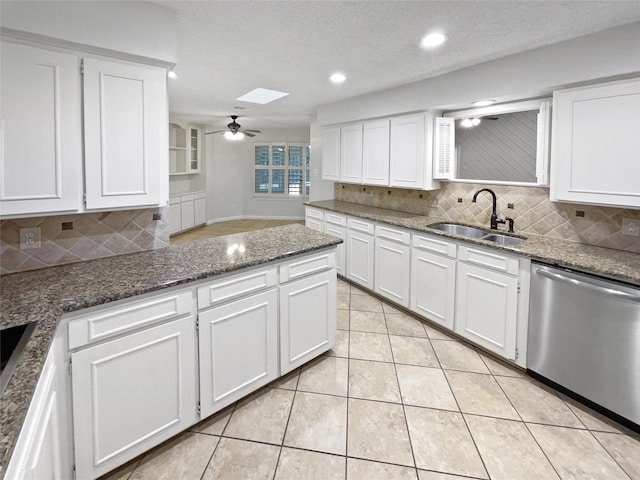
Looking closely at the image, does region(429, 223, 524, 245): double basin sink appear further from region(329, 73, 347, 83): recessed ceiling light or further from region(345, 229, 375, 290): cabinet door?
region(329, 73, 347, 83): recessed ceiling light

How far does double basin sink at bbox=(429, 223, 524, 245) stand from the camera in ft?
10.2

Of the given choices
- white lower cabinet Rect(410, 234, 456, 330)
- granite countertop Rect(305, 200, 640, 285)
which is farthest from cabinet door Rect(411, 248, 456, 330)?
granite countertop Rect(305, 200, 640, 285)

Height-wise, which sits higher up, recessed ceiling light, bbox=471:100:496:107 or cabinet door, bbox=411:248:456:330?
recessed ceiling light, bbox=471:100:496:107

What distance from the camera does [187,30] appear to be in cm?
240

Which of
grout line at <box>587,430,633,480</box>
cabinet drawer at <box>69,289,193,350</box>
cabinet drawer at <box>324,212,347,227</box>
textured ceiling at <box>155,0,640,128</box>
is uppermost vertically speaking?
textured ceiling at <box>155,0,640,128</box>

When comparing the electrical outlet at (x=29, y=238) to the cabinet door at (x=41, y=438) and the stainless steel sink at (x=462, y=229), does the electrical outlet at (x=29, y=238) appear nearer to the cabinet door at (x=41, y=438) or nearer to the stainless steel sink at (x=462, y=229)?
the cabinet door at (x=41, y=438)

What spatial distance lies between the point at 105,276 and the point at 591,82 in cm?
322

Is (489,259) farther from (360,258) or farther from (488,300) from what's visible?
(360,258)

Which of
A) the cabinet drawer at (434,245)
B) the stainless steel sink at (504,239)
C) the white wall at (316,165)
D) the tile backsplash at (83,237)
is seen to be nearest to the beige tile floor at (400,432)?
the cabinet drawer at (434,245)

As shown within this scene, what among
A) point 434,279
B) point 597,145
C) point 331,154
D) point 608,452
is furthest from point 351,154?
point 608,452

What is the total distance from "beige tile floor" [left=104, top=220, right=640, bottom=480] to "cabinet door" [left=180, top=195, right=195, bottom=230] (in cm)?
542

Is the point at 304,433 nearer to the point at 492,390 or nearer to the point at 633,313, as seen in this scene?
the point at 492,390

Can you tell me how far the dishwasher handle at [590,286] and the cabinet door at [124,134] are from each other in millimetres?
2515

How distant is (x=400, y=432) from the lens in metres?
2.04
